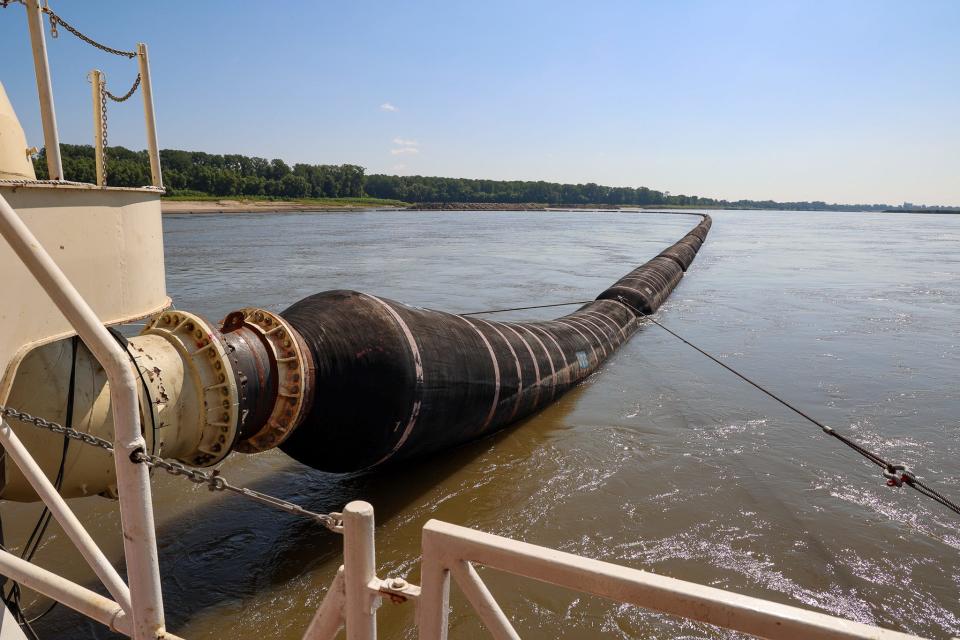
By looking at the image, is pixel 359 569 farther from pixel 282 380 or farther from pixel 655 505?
pixel 655 505

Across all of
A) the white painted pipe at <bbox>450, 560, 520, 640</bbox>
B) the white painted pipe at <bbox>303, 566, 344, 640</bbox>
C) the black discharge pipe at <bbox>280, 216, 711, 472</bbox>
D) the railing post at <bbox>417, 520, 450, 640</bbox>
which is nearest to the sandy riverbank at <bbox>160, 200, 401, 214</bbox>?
the black discharge pipe at <bbox>280, 216, 711, 472</bbox>

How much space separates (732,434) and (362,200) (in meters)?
136

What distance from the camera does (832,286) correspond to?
25406mm

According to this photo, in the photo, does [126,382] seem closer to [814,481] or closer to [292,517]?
[292,517]

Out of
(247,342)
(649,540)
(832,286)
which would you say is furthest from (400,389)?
(832,286)

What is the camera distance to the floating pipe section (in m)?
3.89

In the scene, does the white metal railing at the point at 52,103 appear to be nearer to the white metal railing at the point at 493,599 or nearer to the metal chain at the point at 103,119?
the metal chain at the point at 103,119

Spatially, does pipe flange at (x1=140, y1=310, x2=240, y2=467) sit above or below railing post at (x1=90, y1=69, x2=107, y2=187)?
below

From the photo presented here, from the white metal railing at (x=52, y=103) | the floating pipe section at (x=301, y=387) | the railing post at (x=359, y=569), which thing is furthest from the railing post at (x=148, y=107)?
the railing post at (x=359, y=569)

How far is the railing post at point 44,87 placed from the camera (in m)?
4.23

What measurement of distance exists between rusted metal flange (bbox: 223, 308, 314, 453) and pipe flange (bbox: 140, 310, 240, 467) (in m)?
0.56

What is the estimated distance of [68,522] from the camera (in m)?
2.49

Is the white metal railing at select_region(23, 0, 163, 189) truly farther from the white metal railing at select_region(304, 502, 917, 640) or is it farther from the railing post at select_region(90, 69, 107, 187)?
the white metal railing at select_region(304, 502, 917, 640)

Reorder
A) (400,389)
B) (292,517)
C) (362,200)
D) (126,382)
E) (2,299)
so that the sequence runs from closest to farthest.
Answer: (126,382)
(2,299)
(400,389)
(292,517)
(362,200)
